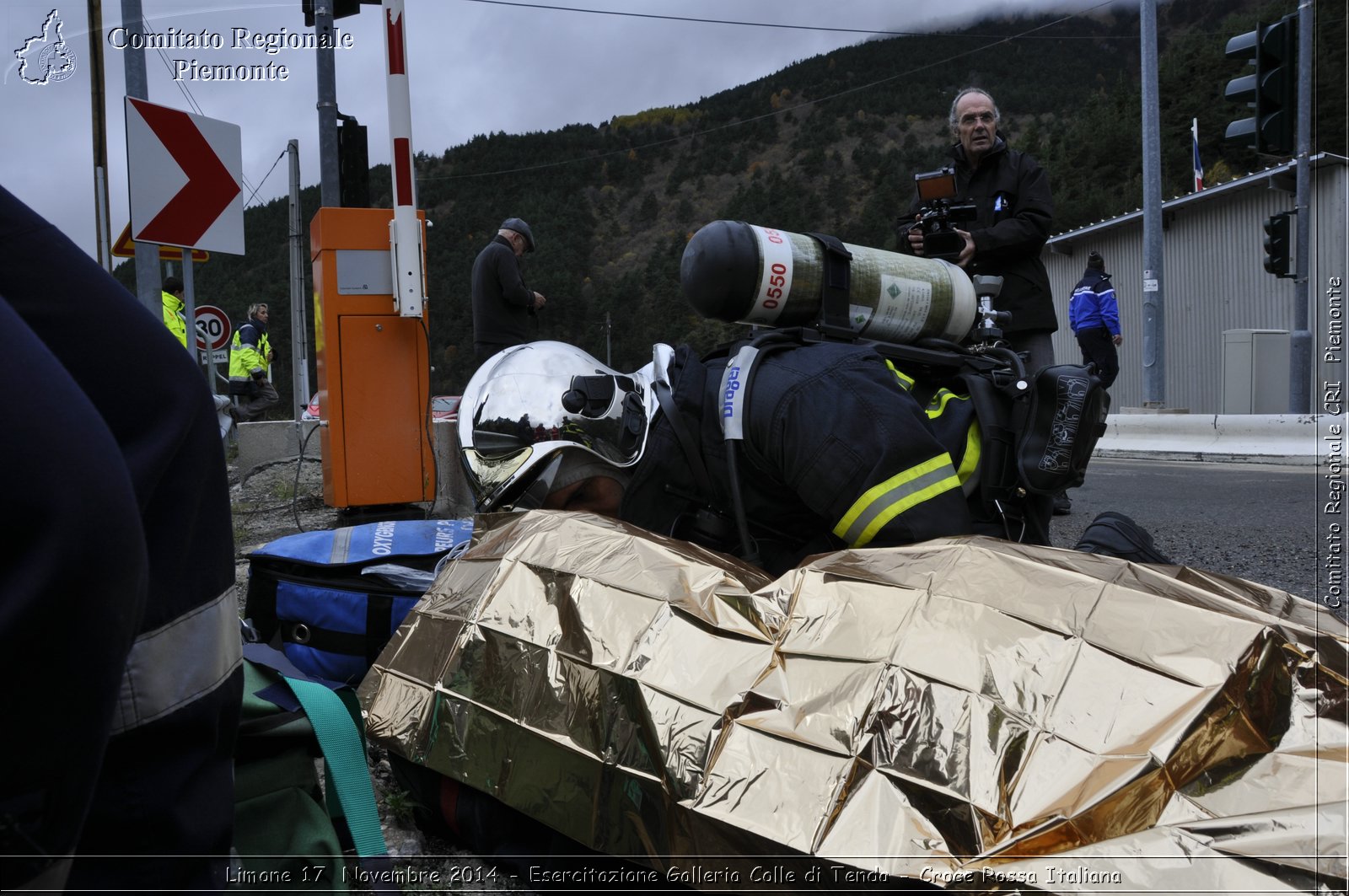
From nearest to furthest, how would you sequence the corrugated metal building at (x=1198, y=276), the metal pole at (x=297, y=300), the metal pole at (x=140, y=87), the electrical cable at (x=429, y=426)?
the metal pole at (x=140, y=87) < the electrical cable at (x=429, y=426) < the metal pole at (x=297, y=300) < the corrugated metal building at (x=1198, y=276)

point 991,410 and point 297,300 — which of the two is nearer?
point 991,410

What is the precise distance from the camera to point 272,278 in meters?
50.4

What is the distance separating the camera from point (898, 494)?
1801 mm

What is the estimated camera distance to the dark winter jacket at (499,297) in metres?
5.73

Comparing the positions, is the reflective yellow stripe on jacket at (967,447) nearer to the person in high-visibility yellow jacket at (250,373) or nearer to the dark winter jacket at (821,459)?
the dark winter jacket at (821,459)

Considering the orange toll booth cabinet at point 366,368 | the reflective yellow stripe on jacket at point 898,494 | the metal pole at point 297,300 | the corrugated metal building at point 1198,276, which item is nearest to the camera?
the reflective yellow stripe on jacket at point 898,494

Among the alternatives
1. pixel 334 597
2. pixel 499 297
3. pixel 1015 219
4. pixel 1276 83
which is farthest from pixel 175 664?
pixel 1276 83

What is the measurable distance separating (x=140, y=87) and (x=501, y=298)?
216 centimetres

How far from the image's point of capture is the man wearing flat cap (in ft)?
18.8

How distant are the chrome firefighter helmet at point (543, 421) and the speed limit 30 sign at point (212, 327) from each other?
9140 millimetres

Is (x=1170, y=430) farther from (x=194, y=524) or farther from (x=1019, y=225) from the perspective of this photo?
(x=194, y=524)

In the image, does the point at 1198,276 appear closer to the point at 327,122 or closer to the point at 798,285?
the point at 327,122

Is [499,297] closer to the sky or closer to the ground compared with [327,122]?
closer to the ground

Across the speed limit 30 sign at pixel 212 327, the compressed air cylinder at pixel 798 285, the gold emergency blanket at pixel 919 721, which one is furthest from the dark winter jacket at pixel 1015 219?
the speed limit 30 sign at pixel 212 327
